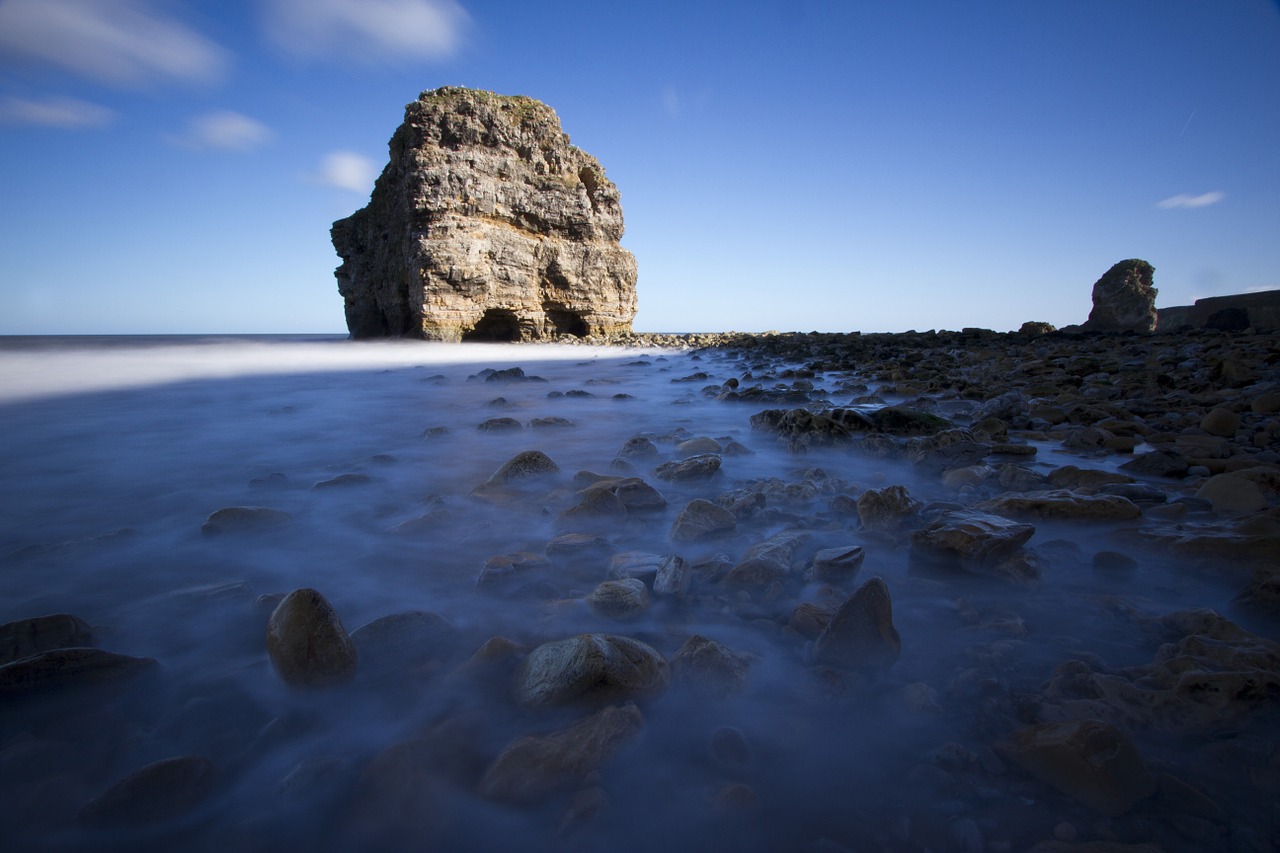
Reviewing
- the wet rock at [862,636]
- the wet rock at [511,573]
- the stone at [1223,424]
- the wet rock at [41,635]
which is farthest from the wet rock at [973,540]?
the stone at [1223,424]

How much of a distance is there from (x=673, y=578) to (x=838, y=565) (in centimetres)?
47

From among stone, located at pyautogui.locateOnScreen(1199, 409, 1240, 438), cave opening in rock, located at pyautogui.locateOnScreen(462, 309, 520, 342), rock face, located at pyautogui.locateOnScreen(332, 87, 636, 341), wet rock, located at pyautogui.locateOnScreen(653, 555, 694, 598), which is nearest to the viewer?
wet rock, located at pyautogui.locateOnScreen(653, 555, 694, 598)

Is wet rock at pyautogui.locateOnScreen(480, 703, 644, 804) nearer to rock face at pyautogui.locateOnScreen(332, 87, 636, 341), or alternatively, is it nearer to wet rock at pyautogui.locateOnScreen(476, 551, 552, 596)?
wet rock at pyautogui.locateOnScreen(476, 551, 552, 596)

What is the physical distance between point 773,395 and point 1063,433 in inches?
93.9

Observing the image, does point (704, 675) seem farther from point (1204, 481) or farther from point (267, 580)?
point (1204, 481)

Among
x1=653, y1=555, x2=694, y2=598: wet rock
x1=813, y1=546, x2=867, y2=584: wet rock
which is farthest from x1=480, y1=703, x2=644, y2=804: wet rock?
x1=813, y1=546, x2=867, y2=584: wet rock

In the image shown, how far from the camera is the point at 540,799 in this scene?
847 mm

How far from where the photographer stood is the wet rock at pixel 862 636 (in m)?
1.15

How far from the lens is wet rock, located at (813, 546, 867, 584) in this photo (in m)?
1.53

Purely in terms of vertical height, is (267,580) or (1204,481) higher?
(1204,481)

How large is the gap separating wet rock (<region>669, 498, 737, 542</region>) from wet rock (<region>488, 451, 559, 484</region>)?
877 millimetres

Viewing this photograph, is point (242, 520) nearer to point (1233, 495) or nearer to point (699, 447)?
point (699, 447)

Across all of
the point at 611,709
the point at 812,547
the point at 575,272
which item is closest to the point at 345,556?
the point at 611,709

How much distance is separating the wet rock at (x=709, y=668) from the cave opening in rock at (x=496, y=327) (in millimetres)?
19465
